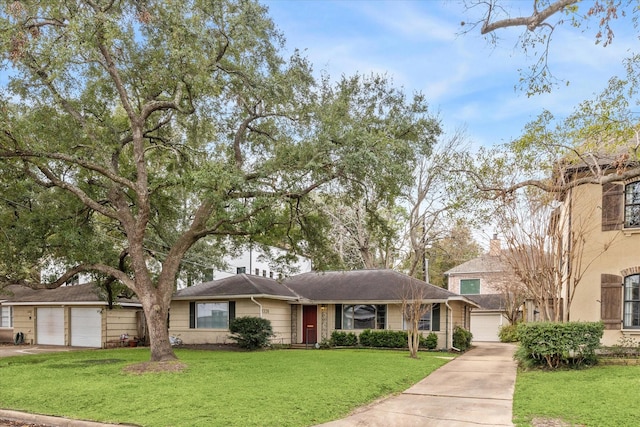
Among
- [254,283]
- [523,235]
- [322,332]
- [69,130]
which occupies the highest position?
[69,130]

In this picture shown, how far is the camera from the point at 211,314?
74.3 ft

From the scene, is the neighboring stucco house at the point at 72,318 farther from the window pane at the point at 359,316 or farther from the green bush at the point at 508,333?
the green bush at the point at 508,333

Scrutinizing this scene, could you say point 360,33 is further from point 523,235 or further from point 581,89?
point 523,235

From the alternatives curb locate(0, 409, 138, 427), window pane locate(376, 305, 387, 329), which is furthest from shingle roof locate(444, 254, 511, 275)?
curb locate(0, 409, 138, 427)

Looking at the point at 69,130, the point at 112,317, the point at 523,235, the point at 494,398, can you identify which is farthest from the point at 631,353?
the point at 112,317

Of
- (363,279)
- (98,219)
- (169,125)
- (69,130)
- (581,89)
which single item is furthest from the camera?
(363,279)

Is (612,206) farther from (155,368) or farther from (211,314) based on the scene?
(211,314)

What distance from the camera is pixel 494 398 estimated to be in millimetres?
9336

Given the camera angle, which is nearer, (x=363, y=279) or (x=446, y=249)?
(x=363, y=279)

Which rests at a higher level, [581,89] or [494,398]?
[581,89]

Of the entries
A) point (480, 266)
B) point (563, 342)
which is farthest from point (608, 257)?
point (480, 266)

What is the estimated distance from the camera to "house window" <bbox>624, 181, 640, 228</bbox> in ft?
47.3

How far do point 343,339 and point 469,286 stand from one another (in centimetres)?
1754

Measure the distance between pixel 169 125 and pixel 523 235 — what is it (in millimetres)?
11873
